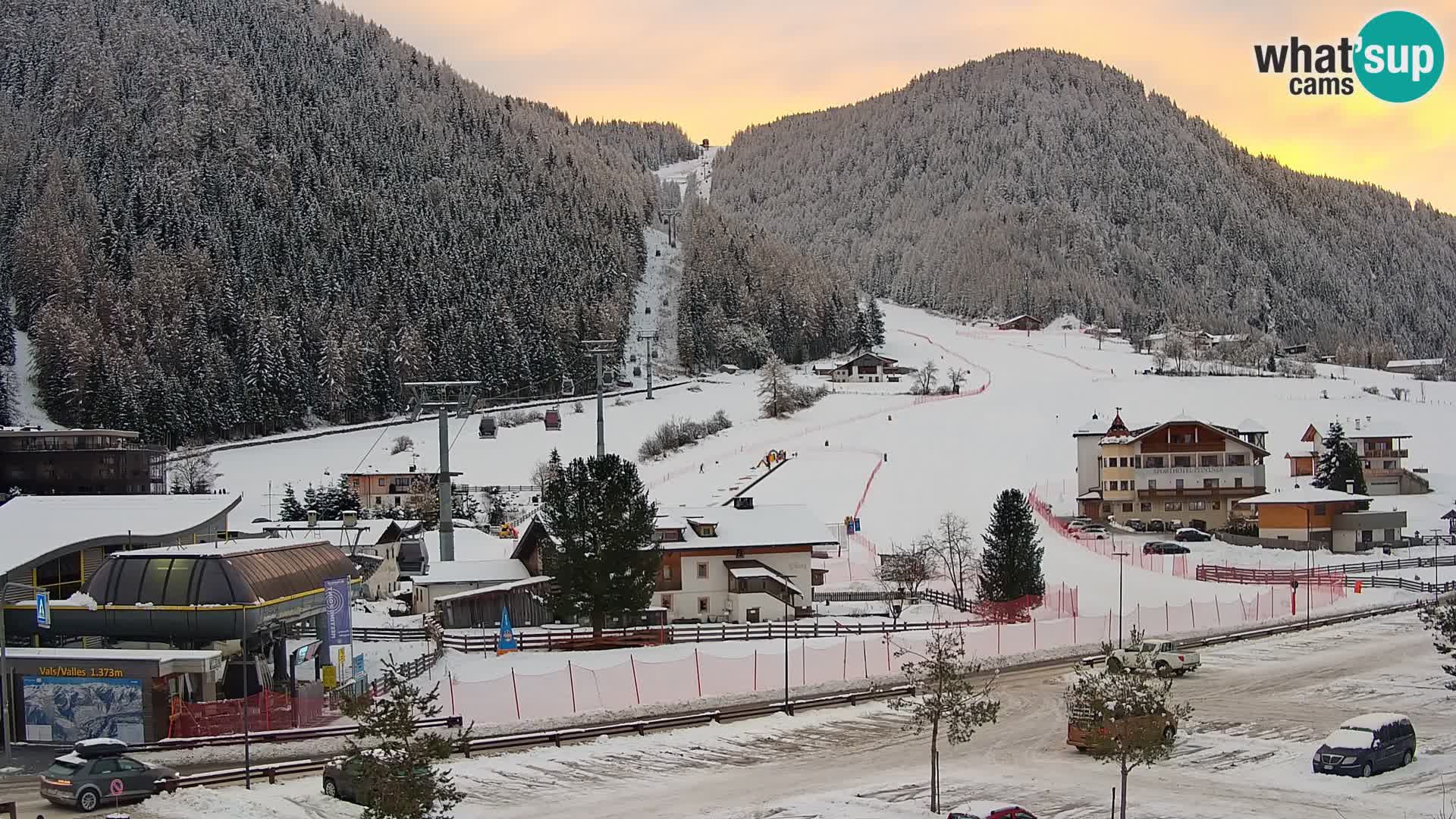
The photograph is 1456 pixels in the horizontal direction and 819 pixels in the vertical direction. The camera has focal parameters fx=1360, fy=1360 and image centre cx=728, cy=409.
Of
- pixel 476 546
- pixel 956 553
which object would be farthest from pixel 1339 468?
pixel 476 546

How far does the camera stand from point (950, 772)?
30.2 metres

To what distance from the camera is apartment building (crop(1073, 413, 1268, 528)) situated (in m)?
80.9

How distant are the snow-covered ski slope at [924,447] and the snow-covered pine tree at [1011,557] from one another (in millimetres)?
5326

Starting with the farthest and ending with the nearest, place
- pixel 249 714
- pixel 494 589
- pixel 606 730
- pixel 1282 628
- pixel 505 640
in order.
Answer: pixel 1282 628 < pixel 494 589 < pixel 505 640 < pixel 606 730 < pixel 249 714

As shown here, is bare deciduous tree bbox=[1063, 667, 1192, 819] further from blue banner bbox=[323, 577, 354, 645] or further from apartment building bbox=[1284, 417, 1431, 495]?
apartment building bbox=[1284, 417, 1431, 495]

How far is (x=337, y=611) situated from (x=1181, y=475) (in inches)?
2249

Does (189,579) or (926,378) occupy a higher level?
(926,378)

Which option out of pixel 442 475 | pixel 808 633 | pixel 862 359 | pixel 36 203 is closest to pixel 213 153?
pixel 36 203

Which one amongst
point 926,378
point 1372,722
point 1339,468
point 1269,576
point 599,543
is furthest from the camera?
point 926,378

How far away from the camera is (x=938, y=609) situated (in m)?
54.5

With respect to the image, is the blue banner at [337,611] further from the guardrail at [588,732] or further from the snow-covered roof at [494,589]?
the snow-covered roof at [494,589]

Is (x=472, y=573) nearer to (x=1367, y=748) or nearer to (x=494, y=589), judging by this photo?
(x=494, y=589)

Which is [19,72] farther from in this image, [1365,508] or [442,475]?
[1365,508]

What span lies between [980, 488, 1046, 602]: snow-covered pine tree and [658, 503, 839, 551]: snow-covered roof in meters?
6.90
